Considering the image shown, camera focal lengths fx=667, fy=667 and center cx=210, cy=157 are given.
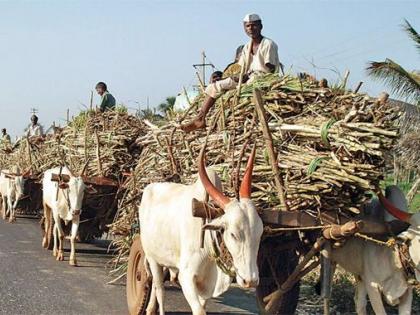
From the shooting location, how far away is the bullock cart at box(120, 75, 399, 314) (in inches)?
197

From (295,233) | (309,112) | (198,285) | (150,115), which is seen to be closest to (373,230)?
(295,233)

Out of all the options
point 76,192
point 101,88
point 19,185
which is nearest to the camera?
point 76,192

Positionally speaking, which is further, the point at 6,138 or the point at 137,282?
the point at 6,138

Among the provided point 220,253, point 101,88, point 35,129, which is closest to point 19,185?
point 35,129

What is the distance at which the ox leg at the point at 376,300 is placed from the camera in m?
5.50

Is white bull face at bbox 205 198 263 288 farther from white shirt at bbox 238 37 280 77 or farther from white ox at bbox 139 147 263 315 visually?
white shirt at bbox 238 37 280 77

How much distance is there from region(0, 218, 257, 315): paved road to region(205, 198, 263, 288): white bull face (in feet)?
9.54

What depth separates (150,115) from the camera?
966 centimetres

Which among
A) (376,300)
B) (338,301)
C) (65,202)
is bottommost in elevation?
(338,301)

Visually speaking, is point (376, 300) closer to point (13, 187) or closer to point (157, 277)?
point (157, 277)

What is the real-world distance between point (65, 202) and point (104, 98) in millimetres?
2118

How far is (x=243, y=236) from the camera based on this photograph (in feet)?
14.6

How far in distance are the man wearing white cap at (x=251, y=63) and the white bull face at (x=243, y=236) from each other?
1812 mm

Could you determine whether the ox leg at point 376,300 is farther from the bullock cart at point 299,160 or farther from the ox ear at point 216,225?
the ox ear at point 216,225
